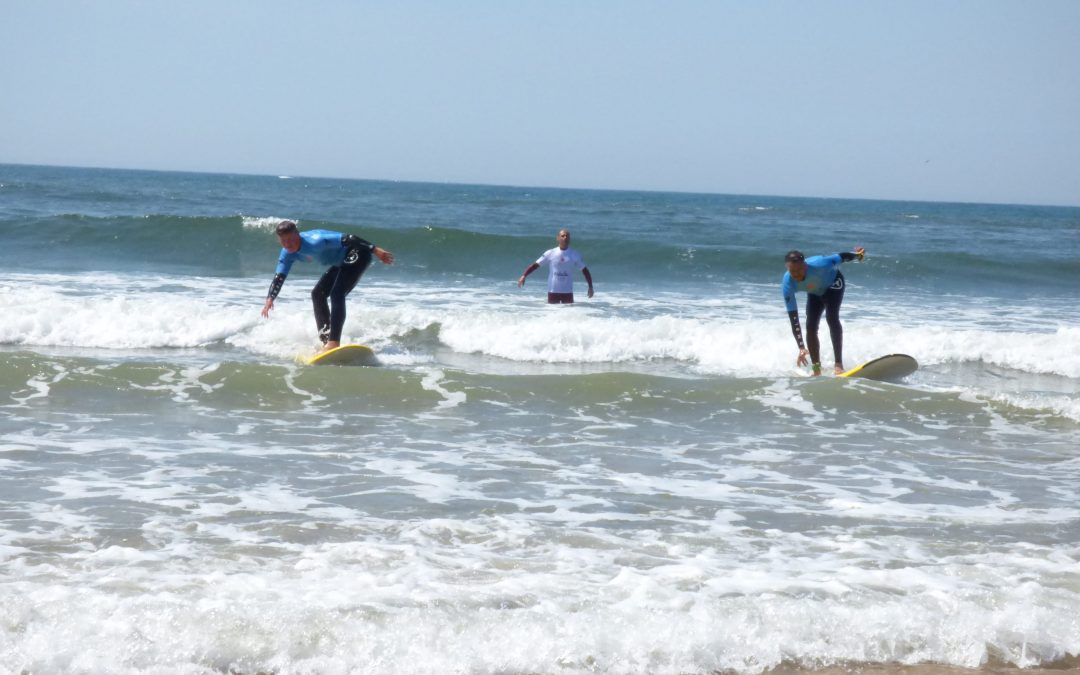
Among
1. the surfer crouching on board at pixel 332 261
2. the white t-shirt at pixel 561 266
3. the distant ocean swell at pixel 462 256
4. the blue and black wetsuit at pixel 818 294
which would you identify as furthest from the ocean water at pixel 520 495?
the distant ocean swell at pixel 462 256

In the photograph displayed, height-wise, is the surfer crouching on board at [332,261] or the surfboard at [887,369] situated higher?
the surfer crouching on board at [332,261]

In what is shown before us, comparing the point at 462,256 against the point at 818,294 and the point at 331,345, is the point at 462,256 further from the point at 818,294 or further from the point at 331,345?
the point at 818,294

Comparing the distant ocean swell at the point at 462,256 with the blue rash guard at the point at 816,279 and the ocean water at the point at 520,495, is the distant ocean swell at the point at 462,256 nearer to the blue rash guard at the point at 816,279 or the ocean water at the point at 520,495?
the ocean water at the point at 520,495

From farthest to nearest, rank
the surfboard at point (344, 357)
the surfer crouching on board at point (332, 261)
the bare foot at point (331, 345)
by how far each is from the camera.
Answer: the bare foot at point (331, 345) < the surfboard at point (344, 357) < the surfer crouching on board at point (332, 261)

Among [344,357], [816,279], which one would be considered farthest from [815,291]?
[344,357]

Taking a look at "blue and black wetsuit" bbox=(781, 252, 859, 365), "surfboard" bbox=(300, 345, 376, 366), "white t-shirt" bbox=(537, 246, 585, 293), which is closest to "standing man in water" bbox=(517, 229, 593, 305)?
"white t-shirt" bbox=(537, 246, 585, 293)

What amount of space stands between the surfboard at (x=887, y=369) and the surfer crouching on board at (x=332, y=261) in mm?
4958

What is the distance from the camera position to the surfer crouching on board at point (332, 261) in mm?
10539

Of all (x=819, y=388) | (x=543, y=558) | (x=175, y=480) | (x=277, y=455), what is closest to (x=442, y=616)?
(x=543, y=558)

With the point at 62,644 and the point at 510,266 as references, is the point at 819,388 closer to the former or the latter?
the point at 62,644

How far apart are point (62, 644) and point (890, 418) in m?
7.34

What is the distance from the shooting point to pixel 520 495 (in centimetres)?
654

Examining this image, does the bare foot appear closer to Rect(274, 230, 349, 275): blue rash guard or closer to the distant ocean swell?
Rect(274, 230, 349, 275): blue rash guard

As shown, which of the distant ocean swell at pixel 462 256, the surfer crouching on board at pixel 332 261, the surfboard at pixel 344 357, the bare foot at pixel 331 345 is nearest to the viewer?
the surfer crouching on board at pixel 332 261
